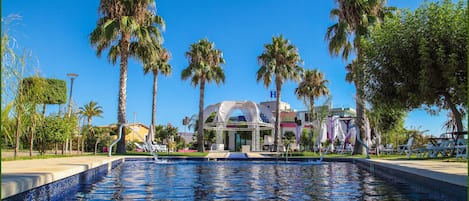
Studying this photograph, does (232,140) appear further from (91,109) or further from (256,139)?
(91,109)

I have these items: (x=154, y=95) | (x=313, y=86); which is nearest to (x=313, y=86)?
(x=313, y=86)

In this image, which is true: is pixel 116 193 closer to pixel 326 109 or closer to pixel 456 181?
pixel 456 181

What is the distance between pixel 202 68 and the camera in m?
27.2

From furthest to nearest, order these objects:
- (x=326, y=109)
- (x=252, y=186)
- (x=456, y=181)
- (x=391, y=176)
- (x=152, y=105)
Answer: (x=152, y=105)
(x=326, y=109)
(x=391, y=176)
(x=252, y=186)
(x=456, y=181)

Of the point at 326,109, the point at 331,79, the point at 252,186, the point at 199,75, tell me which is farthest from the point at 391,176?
the point at 331,79

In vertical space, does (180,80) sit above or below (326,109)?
above

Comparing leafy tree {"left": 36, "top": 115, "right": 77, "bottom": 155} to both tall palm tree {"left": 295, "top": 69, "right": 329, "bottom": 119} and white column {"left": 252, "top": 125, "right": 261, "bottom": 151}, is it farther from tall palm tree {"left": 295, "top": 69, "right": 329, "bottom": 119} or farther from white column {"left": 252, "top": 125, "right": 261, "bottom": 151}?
tall palm tree {"left": 295, "top": 69, "right": 329, "bottom": 119}

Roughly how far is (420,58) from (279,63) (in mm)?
15805

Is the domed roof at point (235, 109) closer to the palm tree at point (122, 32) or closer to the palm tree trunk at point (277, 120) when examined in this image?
the palm tree trunk at point (277, 120)

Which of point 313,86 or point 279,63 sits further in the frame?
point 313,86

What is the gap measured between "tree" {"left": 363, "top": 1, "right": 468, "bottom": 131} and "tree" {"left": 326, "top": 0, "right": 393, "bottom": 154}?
5.09 m

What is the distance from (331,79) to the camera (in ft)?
114

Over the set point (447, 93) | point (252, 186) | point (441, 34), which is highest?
point (441, 34)

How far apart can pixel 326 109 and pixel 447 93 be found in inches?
532
